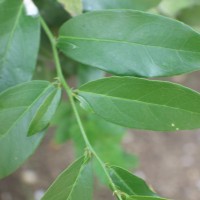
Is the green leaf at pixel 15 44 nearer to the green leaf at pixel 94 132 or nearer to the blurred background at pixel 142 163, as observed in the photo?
the green leaf at pixel 94 132

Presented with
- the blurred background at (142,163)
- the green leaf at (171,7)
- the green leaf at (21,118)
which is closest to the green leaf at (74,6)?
the green leaf at (21,118)

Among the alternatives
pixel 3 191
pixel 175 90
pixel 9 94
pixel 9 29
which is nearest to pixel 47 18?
pixel 9 29


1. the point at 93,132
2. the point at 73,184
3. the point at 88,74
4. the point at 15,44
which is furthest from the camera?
the point at 93,132

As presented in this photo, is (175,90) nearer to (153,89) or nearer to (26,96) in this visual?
(153,89)

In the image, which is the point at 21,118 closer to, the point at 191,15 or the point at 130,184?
the point at 130,184

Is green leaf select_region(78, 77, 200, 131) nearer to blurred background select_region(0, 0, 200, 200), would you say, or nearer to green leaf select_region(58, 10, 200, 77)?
green leaf select_region(58, 10, 200, 77)

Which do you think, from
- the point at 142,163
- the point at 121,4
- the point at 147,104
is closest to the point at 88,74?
the point at 121,4
